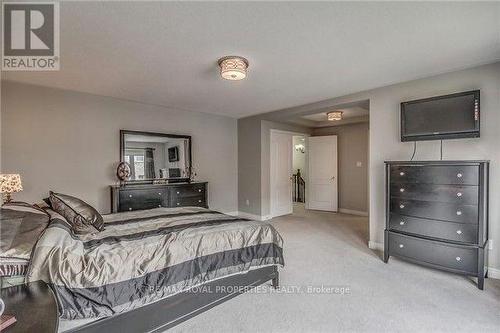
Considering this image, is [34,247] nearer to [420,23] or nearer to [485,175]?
[420,23]

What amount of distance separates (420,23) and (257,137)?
3819 millimetres

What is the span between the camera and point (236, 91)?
3820 mm

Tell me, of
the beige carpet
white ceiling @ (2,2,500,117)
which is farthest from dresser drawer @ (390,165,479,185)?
white ceiling @ (2,2,500,117)

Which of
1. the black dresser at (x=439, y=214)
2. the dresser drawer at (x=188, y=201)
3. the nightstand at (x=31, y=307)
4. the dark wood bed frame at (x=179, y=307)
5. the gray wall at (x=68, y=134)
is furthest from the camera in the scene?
the dresser drawer at (x=188, y=201)

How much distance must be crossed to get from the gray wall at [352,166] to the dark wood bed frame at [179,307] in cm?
449

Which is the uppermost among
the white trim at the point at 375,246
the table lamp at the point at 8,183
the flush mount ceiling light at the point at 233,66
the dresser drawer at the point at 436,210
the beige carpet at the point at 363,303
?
the flush mount ceiling light at the point at 233,66

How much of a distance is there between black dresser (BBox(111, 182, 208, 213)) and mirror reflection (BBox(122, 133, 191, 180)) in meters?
0.37

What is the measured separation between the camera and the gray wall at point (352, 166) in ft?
19.9

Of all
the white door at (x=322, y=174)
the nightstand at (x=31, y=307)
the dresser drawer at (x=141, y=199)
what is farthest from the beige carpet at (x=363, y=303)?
the white door at (x=322, y=174)

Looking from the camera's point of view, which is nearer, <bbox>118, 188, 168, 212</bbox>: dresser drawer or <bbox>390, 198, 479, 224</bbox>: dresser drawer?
<bbox>390, 198, 479, 224</bbox>: dresser drawer

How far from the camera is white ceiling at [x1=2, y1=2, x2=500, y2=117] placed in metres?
1.84

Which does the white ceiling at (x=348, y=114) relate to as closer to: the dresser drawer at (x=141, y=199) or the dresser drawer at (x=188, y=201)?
the dresser drawer at (x=188, y=201)

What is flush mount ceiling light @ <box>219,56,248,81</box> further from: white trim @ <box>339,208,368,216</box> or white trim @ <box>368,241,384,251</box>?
white trim @ <box>339,208,368,216</box>

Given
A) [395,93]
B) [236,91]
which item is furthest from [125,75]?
[395,93]
